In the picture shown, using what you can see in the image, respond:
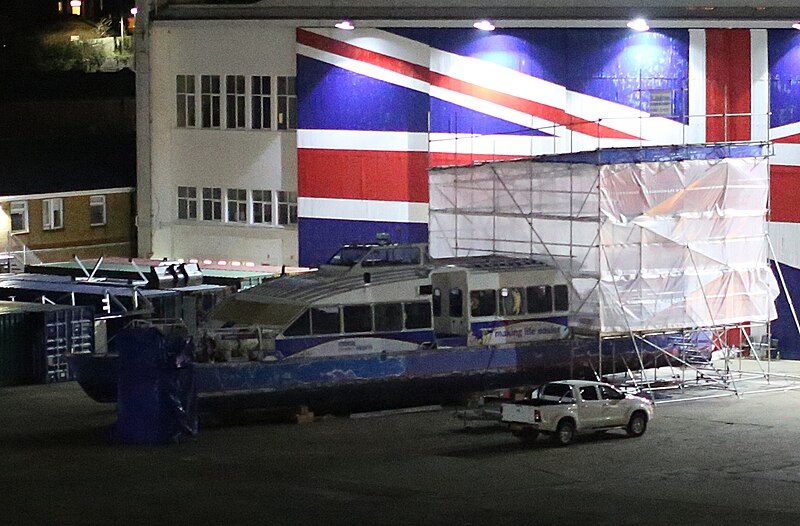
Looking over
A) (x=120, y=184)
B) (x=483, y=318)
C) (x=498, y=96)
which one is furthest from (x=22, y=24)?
(x=483, y=318)

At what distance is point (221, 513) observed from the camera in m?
25.2

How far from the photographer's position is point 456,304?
36562 millimetres

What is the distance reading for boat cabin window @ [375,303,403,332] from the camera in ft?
116

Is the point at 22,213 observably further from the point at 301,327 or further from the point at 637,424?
the point at 637,424

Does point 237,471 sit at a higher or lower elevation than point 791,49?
lower

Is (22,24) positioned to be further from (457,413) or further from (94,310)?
(457,413)

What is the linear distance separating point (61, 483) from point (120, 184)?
31.9 meters

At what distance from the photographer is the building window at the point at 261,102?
2018 inches

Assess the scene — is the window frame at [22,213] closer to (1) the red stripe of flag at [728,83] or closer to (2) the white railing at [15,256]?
(2) the white railing at [15,256]

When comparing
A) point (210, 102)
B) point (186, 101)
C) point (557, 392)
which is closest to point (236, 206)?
point (210, 102)

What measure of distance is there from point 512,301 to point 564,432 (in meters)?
6.20

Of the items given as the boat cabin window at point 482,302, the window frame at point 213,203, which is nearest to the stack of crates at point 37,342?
the boat cabin window at point 482,302

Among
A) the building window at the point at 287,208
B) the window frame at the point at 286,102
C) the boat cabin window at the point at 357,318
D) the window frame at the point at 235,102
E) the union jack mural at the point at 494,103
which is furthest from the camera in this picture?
the window frame at the point at 235,102

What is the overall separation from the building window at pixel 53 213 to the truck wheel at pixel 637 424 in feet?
92.0
